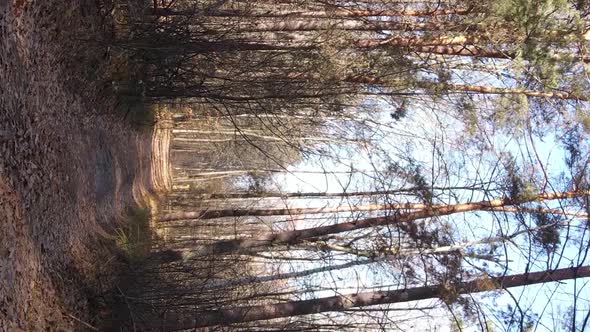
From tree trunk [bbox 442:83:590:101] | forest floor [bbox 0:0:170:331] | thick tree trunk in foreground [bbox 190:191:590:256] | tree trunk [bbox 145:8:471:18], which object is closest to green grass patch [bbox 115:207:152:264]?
forest floor [bbox 0:0:170:331]

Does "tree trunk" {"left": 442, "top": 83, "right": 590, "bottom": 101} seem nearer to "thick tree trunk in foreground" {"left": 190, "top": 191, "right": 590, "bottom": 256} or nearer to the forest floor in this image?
"thick tree trunk in foreground" {"left": 190, "top": 191, "right": 590, "bottom": 256}

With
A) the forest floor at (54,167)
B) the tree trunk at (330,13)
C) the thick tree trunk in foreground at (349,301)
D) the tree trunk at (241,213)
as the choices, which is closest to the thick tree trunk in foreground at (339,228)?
the thick tree trunk in foreground at (349,301)

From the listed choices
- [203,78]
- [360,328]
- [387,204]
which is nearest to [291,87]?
[203,78]

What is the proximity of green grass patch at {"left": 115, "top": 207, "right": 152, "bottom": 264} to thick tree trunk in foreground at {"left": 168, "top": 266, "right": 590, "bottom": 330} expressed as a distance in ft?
5.60

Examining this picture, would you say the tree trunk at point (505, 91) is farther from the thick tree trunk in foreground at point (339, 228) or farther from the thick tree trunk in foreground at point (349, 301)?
the thick tree trunk in foreground at point (349, 301)

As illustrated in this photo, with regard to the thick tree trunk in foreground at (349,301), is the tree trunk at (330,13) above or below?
above

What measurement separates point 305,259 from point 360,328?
→ 1713 mm

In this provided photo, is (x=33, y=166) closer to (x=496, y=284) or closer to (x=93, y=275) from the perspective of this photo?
(x=93, y=275)

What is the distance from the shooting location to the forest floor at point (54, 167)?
5.71 metres

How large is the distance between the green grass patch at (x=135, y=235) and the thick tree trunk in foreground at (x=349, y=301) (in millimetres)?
1706

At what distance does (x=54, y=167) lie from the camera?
7199 millimetres

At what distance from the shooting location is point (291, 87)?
10055 millimetres

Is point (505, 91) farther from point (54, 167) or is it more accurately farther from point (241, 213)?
point (54, 167)

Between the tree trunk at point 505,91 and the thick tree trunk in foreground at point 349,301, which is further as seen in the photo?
the tree trunk at point 505,91
